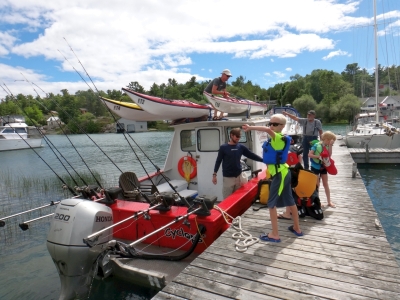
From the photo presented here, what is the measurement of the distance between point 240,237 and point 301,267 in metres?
1.04

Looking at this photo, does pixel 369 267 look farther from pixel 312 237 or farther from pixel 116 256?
pixel 116 256

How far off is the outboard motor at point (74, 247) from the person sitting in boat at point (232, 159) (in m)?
2.43

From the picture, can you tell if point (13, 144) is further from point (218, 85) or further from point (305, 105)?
point (305, 105)

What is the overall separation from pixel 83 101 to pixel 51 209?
10966 cm

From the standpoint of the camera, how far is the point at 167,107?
658 centimetres

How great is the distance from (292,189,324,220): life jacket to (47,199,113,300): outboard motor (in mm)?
3252

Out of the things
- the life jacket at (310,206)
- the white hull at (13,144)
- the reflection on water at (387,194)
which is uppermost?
the white hull at (13,144)

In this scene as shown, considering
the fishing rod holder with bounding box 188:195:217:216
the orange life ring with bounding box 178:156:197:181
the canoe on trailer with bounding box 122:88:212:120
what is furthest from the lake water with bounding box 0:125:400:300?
the fishing rod holder with bounding box 188:195:217:216

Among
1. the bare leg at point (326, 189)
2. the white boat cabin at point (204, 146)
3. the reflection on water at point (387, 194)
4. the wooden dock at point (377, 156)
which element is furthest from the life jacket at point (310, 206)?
the wooden dock at point (377, 156)

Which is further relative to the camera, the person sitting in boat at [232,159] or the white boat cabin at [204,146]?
the white boat cabin at [204,146]

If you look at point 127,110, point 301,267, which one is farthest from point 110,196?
point 301,267

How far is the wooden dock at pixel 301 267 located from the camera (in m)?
3.13

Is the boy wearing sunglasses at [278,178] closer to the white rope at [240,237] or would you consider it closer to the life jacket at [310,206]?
the white rope at [240,237]

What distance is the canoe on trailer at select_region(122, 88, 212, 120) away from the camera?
632 centimetres
